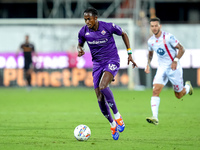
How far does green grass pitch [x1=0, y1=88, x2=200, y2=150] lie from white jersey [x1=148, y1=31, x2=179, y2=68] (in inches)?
53.5

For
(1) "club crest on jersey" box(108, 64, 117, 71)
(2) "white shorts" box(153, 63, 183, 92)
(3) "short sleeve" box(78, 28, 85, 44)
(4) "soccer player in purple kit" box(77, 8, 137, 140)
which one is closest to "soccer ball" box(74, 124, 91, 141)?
(4) "soccer player in purple kit" box(77, 8, 137, 140)

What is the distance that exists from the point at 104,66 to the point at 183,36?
55.6 ft

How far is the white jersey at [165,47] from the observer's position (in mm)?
10242

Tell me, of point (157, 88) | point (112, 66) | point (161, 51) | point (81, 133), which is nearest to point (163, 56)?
point (161, 51)

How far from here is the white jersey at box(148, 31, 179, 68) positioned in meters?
10.2

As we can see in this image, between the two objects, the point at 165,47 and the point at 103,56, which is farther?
the point at 165,47

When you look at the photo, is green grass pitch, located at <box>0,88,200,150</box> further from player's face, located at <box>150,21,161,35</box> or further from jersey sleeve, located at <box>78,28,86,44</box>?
player's face, located at <box>150,21,161,35</box>

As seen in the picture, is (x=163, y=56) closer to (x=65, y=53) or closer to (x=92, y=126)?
(x=92, y=126)

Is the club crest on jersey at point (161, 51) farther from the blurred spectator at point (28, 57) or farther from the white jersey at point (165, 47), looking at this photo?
the blurred spectator at point (28, 57)

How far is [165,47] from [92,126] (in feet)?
7.41

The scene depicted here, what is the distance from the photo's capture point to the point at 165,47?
33.8 feet

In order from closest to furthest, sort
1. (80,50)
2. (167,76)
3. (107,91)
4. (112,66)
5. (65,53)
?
1. (107,91)
2. (112,66)
3. (80,50)
4. (167,76)
5. (65,53)

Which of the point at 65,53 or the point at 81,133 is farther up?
the point at 81,133

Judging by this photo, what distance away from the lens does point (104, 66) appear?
843 centimetres
